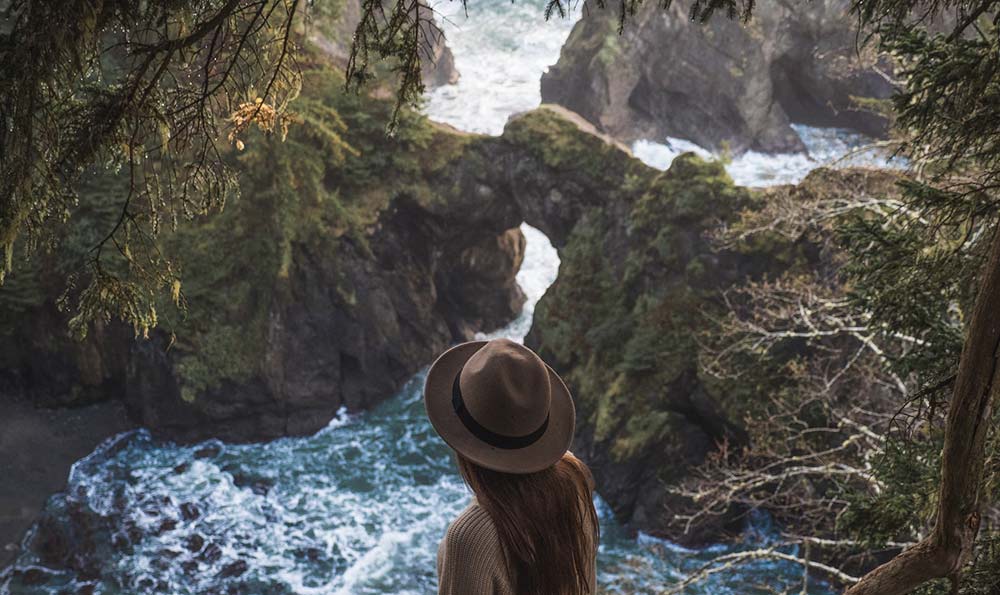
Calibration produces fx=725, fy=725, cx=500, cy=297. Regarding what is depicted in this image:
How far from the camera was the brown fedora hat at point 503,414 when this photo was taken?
1965 mm

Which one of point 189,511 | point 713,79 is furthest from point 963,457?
point 713,79

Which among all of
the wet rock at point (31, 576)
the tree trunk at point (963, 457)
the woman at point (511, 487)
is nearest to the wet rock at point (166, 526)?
the wet rock at point (31, 576)

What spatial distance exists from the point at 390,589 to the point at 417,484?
2.83 meters

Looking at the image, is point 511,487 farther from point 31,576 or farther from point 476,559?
point 31,576

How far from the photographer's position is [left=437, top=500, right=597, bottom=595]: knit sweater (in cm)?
191

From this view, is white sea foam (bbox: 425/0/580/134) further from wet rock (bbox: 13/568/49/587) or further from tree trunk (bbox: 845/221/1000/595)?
tree trunk (bbox: 845/221/1000/595)

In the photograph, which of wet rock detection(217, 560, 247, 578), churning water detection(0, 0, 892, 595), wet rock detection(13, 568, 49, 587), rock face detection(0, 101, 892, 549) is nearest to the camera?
wet rock detection(13, 568, 49, 587)

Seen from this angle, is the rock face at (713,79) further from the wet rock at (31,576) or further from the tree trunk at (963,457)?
the tree trunk at (963,457)

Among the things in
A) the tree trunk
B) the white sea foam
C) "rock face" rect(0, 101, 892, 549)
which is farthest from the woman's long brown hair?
the white sea foam

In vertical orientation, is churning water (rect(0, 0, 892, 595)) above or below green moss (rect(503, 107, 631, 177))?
below

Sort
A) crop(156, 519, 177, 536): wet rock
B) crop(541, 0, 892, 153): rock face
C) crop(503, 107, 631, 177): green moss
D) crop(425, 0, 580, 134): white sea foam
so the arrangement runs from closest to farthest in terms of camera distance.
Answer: crop(156, 519, 177, 536): wet rock < crop(503, 107, 631, 177): green moss < crop(541, 0, 892, 153): rock face < crop(425, 0, 580, 134): white sea foam

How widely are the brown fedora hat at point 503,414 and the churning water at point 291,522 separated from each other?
858 centimetres

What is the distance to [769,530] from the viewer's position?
11.7 meters

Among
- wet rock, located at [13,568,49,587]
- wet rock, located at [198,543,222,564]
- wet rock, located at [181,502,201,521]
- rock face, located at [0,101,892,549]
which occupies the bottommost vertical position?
wet rock, located at [13,568,49,587]
